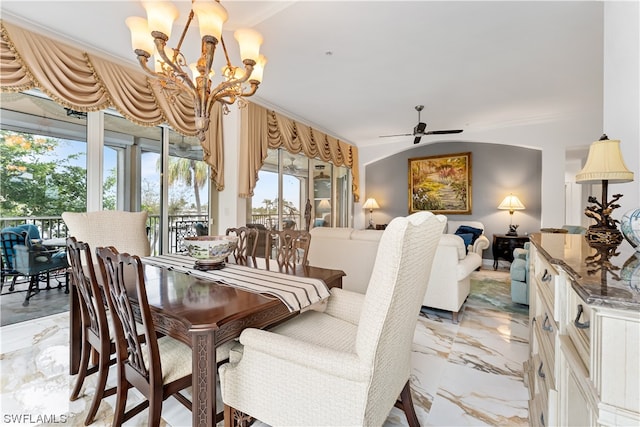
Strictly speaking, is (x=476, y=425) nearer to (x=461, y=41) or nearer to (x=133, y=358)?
(x=133, y=358)

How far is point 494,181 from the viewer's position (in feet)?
18.2

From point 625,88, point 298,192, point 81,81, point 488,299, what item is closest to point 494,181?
point 488,299

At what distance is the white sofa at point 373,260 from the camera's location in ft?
9.07

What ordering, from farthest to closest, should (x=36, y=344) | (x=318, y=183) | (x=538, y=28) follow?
(x=318, y=183) < (x=538, y=28) < (x=36, y=344)

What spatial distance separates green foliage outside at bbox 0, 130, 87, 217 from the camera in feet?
8.14

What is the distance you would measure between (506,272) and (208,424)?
17.5 ft

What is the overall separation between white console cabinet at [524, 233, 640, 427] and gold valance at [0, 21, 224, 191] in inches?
118

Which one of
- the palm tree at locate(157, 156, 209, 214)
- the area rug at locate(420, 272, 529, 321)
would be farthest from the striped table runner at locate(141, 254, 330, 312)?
the palm tree at locate(157, 156, 209, 214)

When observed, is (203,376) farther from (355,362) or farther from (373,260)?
(373,260)

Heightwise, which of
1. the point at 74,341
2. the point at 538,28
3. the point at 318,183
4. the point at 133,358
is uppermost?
the point at 538,28

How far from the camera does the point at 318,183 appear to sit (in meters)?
6.13

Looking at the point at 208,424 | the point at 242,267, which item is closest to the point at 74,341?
the point at 242,267

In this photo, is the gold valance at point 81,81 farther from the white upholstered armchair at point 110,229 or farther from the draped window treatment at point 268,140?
the white upholstered armchair at point 110,229

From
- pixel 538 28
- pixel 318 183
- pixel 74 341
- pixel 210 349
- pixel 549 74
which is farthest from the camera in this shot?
pixel 318 183
